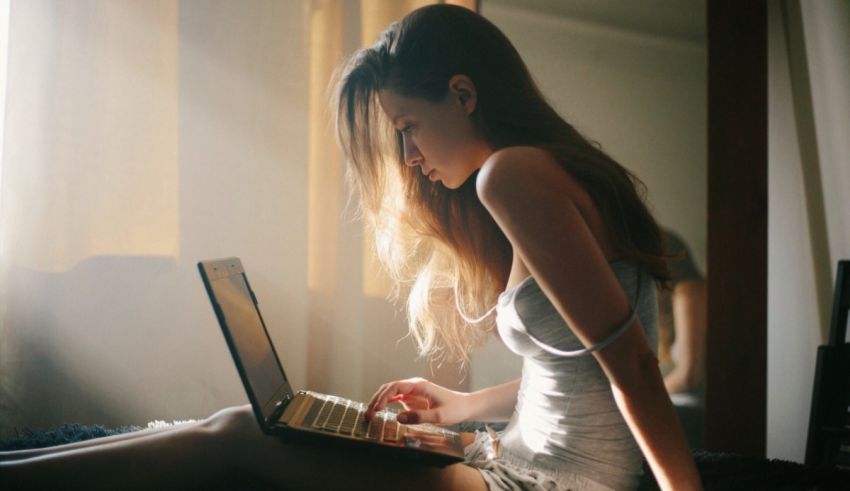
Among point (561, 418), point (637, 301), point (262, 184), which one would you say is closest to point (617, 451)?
point (561, 418)

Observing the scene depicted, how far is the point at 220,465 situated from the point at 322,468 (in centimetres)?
11

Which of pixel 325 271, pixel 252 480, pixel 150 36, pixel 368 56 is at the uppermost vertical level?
pixel 150 36

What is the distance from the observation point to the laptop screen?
771 mm

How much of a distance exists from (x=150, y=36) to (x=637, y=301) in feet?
4.24

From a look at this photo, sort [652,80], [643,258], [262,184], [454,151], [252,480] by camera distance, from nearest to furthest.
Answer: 1. [252,480]
2. [643,258]
3. [454,151]
4. [652,80]
5. [262,184]

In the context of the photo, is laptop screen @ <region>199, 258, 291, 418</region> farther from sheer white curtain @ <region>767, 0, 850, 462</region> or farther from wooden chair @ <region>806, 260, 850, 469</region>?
sheer white curtain @ <region>767, 0, 850, 462</region>

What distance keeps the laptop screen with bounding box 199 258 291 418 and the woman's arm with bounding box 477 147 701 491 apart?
33cm

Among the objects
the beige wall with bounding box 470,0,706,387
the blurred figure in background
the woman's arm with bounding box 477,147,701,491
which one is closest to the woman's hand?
the woman's arm with bounding box 477,147,701,491

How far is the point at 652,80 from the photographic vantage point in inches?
61.1

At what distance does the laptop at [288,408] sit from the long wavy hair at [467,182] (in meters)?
0.31

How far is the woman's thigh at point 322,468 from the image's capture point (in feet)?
2.48

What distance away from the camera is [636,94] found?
1.56 meters

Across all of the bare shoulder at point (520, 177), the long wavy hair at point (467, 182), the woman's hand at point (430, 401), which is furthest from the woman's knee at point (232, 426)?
the long wavy hair at point (467, 182)

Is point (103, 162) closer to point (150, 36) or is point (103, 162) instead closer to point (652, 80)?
point (150, 36)
